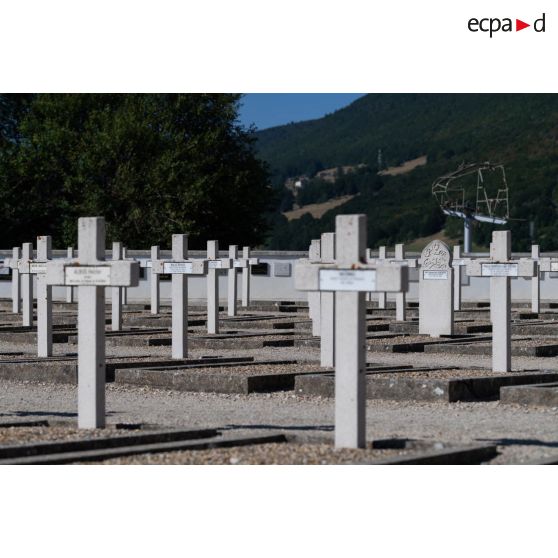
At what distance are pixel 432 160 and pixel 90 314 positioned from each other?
136210 millimetres

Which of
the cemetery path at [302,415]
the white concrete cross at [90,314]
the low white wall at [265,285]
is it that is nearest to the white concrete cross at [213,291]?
the cemetery path at [302,415]

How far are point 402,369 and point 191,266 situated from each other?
357 cm

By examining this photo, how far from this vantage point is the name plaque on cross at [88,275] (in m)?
11.5

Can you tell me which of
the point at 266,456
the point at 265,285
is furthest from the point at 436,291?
the point at 265,285

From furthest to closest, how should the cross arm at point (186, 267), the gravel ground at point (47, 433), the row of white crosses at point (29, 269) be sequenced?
the row of white crosses at point (29, 269)
the cross arm at point (186, 267)
the gravel ground at point (47, 433)

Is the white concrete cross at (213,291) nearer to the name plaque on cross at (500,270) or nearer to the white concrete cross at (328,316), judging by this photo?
the white concrete cross at (328,316)

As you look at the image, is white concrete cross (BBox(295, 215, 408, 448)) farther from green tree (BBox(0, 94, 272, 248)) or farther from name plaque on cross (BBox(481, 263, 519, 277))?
green tree (BBox(0, 94, 272, 248))

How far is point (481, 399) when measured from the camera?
14.7m

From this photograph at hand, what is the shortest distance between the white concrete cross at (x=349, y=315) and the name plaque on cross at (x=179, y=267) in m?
8.25

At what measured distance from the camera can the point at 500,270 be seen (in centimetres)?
1656

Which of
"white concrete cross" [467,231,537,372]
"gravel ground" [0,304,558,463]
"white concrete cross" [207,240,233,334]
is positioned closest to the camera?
"gravel ground" [0,304,558,463]

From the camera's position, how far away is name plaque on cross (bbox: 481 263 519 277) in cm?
1642

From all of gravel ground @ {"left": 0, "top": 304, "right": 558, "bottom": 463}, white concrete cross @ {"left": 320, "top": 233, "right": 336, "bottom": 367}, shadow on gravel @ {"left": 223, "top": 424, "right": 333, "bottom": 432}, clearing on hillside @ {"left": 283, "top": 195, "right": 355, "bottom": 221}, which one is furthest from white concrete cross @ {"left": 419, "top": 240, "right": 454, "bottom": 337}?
clearing on hillside @ {"left": 283, "top": 195, "right": 355, "bottom": 221}

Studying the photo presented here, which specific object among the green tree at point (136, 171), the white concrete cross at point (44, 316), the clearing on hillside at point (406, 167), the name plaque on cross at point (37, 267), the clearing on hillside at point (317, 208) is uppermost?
the clearing on hillside at point (406, 167)
